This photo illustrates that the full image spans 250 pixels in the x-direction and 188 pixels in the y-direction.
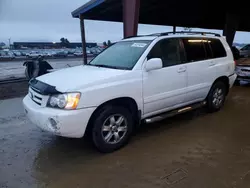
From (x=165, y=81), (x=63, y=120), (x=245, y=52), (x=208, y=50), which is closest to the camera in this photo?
(x=63, y=120)

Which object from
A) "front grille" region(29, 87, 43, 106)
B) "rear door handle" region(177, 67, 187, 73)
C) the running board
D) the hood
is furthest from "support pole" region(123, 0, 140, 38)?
"front grille" region(29, 87, 43, 106)

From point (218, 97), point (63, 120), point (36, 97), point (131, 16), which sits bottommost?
point (218, 97)

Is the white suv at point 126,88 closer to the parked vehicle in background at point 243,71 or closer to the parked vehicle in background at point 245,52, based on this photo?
the parked vehicle in background at point 243,71

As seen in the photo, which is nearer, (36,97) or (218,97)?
(36,97)

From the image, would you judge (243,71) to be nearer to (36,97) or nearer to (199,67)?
(199,67)

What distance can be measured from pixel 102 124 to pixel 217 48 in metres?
3.47

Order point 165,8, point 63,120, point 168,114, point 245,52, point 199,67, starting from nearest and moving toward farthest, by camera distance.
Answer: point 63,120 → point 168,114 → point 199,67 → point 165,8 → point 245,52

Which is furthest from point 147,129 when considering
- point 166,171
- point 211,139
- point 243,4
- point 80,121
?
point 243,4

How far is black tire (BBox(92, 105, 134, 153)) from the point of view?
10.9 ft

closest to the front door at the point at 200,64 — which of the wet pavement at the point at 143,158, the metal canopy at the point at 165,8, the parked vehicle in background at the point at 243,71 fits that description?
the wet pavement at the point at 143,158

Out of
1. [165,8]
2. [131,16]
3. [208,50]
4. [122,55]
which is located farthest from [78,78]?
[165,8]

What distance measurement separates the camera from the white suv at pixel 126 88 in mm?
3130

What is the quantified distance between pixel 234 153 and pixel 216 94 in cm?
205

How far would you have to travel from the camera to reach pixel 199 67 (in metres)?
4.63
